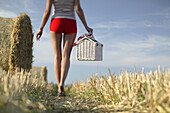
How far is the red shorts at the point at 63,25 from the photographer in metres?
3.29

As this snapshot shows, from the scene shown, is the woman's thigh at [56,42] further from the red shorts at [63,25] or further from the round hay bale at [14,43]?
the round hay bale at [14,43]

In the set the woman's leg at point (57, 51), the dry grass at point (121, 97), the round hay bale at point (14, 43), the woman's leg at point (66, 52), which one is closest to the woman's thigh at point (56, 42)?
the woman's leg at point (57, 51)

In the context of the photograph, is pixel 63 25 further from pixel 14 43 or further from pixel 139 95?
pixel 14 43

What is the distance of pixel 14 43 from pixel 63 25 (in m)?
2.26

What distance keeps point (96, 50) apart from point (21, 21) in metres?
2.49

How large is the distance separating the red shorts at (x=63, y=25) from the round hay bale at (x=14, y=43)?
2025mm

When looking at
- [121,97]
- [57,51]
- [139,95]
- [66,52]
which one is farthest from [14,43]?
[139,95]

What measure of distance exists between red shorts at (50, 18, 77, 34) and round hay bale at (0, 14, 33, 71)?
2.03m

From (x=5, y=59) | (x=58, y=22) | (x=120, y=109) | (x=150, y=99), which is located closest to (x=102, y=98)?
(x=120, y=109)

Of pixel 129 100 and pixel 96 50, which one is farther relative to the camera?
pixel 96 50

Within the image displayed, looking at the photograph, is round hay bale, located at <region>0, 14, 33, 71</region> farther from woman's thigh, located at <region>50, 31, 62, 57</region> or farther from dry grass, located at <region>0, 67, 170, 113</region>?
dry grass, located at <region>0, 67, 170, 113</region>

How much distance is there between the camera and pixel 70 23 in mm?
3338

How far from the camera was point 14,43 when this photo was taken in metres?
4.89

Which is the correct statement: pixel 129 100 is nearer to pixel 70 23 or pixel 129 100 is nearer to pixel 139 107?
pixel 139 107
